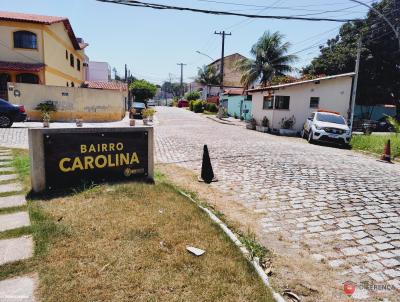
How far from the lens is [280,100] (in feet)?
71.7

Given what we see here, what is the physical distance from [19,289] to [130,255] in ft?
3.60

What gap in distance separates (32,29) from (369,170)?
2535 cm

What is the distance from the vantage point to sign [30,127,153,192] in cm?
515

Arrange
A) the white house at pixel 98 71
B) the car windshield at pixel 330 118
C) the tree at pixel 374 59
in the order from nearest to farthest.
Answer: the car windshield at pixel 330 118
the tree at pixel 374 59
the white house at pixel 98 71

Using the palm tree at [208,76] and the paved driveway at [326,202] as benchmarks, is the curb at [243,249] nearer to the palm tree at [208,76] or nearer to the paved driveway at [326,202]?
the paved driveway at [326,202]

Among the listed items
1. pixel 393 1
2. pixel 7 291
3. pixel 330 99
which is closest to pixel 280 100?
pixel 330 99

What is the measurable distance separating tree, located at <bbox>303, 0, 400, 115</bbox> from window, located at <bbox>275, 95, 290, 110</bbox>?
14246 mm

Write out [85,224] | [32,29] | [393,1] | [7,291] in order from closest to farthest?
[7,291]
[85,224]
[32,29]
[393,1]

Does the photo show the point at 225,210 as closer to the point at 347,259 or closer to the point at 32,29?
the point at 347,259

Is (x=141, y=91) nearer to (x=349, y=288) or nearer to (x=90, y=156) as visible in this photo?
(x=90, y=156)

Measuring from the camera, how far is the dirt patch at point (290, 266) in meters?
3.15

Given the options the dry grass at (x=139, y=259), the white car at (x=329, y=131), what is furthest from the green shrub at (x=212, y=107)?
the dry grass at (x=139, y=259)

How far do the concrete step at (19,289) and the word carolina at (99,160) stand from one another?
2700 millimetres

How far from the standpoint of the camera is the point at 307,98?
21.0 m
